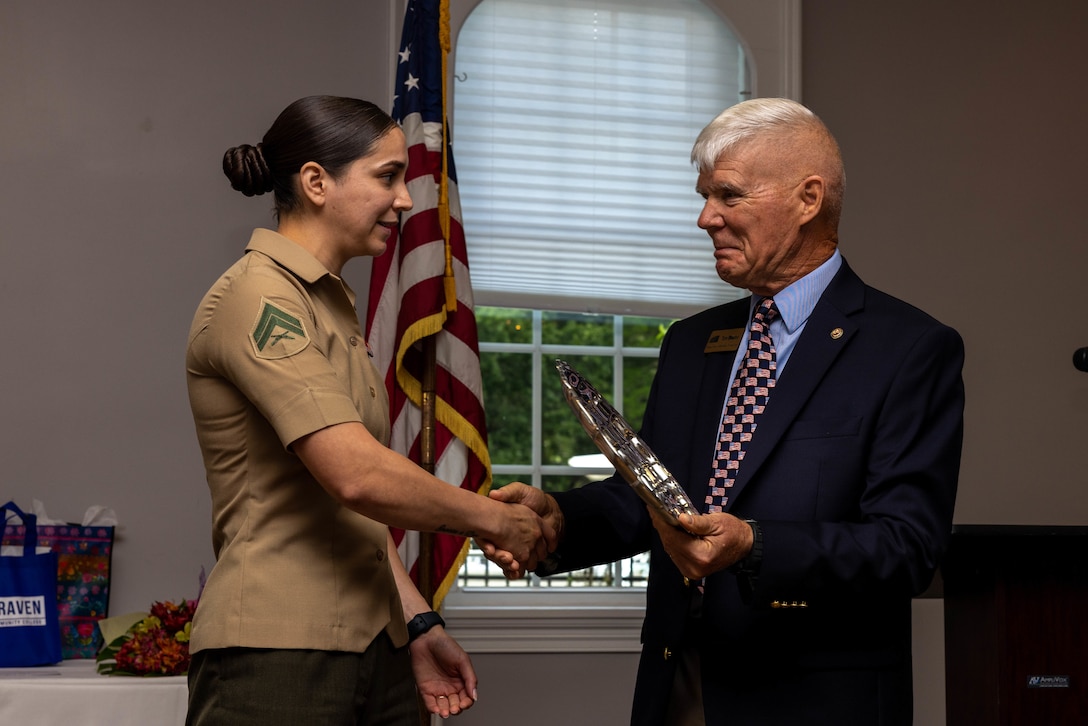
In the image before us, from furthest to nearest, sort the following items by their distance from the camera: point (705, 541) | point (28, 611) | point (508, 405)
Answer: point (508, 405) < point (28, 611) < point (705, 541)

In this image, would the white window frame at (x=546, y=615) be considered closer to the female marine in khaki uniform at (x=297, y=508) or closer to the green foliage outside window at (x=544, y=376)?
the green foliage outside window at (x=544, y=376)

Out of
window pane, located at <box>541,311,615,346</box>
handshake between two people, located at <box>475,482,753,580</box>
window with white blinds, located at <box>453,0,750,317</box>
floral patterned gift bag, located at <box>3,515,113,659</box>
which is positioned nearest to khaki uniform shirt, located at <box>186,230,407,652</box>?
handshake between two people, located at <box>475,482,753,580</box>

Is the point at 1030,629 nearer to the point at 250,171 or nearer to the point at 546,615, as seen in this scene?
the point at 250,171

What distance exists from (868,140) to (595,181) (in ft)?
3.45

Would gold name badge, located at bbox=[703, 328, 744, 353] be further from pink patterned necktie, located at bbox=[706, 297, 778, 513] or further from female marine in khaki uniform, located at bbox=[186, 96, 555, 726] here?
female marine in khaki uniform, located at bbox=[186, 96, 555, 726]

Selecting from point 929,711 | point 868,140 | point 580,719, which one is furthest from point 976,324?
point 580,719

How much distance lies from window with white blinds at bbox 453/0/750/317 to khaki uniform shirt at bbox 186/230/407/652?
80.9 inches

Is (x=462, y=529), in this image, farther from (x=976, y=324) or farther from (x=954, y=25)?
(x=954, y=25)

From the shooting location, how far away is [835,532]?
149cm

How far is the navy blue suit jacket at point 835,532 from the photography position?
1.48 metres

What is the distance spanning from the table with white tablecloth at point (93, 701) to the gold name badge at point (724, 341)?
1492 millimetres

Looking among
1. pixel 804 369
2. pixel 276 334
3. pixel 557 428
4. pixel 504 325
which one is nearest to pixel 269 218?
pixel 504 325

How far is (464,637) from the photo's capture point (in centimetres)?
338

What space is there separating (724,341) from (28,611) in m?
1.92
